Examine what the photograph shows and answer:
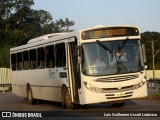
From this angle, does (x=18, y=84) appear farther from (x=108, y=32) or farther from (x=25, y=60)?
(x=108, y=32)

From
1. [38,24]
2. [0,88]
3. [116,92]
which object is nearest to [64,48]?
[116,92]

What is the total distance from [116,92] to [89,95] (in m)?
0.99

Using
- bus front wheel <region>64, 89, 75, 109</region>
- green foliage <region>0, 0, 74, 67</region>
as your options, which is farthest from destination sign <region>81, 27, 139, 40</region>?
green foliage <region>0, 0, 74, 67</region>

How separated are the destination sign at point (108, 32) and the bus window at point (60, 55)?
183cm

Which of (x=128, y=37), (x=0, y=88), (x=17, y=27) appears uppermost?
(x=17, y=27)

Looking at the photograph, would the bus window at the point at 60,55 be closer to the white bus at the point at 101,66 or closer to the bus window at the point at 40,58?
the white bus at the point at 101,66

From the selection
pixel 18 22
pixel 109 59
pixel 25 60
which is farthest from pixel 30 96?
pixel 18 22

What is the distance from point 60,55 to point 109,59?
3061 millimetres

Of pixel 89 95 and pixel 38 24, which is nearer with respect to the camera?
pixel 89 95

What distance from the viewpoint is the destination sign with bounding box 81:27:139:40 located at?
19.4m

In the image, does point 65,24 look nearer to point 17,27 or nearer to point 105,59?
point 17,27

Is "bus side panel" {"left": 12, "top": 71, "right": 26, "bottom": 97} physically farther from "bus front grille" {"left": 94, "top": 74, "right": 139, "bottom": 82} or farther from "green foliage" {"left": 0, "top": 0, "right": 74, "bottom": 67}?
"green foliage" {"left": 0, "top": 0, "right": 74, "bottom": 67}

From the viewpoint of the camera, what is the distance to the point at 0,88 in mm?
51812

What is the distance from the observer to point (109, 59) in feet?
62.2
